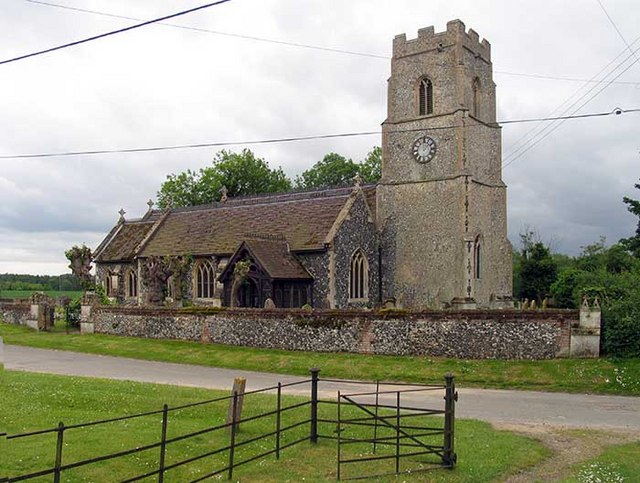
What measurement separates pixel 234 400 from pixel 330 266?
908 inches

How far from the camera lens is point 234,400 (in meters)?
10.8

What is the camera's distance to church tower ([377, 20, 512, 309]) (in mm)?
36656

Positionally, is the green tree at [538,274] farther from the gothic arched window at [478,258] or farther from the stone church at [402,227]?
the gothic arched window at [478,258]

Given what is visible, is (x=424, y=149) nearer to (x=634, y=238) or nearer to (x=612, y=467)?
(x=634, y=238)

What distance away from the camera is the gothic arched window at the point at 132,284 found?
1752 inches

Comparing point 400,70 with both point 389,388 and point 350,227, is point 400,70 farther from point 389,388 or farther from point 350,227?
point 389,388

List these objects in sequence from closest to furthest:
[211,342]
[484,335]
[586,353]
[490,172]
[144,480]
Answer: [144,480], [586,353], [484,335], [211,342], [490,172]

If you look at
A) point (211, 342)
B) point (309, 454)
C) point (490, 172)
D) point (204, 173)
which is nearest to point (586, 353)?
point (309, 454)

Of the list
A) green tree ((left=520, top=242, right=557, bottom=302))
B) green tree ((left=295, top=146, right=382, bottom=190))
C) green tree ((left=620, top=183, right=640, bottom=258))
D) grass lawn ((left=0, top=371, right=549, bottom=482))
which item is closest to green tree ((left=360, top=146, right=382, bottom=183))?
green tree ((left=295, top=146, right=382, bottom=190))

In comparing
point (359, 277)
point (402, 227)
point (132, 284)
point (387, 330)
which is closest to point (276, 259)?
point (359, 277)

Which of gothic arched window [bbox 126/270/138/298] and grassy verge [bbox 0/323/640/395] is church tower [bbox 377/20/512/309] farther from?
gothic arched window [bbox 126/270/138/298]

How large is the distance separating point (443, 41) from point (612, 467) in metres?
31.7

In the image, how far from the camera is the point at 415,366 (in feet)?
73.5

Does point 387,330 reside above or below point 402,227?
below
